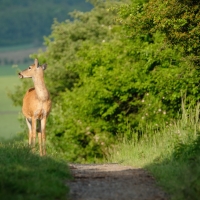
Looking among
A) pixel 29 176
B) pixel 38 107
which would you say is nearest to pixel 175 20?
pixel 38 107

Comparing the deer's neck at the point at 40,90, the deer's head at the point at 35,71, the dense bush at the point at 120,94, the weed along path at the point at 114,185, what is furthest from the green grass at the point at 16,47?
the weed along path at the point at 114,185

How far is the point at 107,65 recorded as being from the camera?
33625 mm

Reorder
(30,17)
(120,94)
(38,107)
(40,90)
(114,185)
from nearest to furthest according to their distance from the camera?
(114,185) < (38,107) < (40,90) < (120,94) < (30,17)

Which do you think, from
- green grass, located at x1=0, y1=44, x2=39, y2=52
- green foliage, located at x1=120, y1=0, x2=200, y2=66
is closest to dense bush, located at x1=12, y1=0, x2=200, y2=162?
green foliage, located at x1=120, y1=0, x2=200, y2=66

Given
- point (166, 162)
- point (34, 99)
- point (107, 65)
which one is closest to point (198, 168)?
point (166, 162)

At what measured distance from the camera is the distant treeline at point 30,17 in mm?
128250

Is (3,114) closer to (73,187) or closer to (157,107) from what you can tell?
(157,107)

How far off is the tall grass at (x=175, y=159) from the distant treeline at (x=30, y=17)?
106 m

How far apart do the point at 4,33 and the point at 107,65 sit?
10072cm

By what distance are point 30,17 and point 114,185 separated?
123 metres

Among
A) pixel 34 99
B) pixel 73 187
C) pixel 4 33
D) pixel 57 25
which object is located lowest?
pixel 73 187

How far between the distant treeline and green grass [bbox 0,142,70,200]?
10958cm

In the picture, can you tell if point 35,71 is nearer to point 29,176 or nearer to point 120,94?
point 29,176

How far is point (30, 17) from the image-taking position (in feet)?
438
